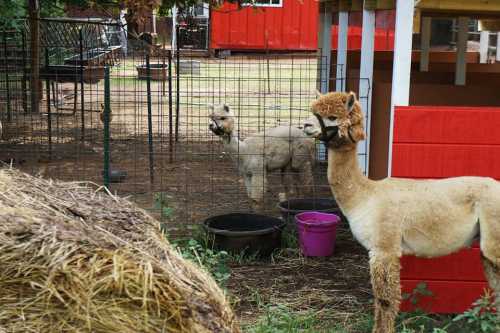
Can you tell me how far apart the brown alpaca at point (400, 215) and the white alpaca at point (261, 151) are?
346 centimetres

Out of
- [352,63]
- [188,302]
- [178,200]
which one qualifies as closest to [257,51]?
[352,63]

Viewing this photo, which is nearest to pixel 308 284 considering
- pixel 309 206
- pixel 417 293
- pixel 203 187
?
pixel 417 293

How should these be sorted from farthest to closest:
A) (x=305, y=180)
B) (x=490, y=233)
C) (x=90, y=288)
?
(x=305, y=180) < (x=490, y=233) < (x=90, y=288)

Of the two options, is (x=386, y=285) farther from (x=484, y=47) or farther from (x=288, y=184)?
(x=484, y=47)

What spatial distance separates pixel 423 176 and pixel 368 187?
2.00ft

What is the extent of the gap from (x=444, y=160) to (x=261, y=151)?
136 inches

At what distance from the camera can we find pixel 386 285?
4.70m

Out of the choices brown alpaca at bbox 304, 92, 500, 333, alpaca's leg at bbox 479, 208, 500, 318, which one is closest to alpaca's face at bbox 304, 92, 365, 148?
brown alpaca at bbox 304, 92, 500, 333

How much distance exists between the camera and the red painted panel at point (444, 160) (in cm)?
525

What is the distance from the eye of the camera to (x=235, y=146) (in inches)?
337

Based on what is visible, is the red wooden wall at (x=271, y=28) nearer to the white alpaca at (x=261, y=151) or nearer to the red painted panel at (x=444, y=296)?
the white alpaca at (x=261, y=151)

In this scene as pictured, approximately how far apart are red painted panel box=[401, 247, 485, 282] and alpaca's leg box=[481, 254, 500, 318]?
1.91 ft

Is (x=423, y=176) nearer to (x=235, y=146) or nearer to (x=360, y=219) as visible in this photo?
(x=360, y=219)

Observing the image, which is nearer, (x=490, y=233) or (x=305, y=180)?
(x=490, y=233)
